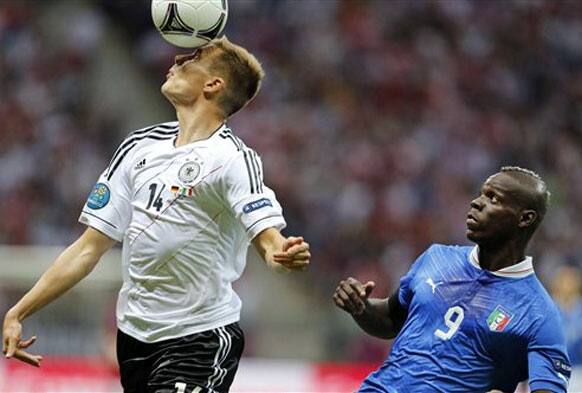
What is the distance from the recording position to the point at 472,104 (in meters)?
16.0

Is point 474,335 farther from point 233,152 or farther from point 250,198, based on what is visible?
point 233,152

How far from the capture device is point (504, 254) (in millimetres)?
5586

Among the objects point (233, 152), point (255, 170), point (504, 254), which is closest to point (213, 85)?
point (233, 152)

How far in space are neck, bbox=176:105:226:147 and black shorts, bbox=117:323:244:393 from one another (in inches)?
29.4

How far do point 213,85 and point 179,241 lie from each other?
0.66 metres

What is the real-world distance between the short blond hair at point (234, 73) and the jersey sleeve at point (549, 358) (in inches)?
58.4

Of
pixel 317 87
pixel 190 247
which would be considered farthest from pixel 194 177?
pixel 317 87

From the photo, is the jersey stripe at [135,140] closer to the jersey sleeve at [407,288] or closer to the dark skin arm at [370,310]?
the dark skin arm at [370,310]

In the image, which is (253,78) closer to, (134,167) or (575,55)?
(134,167)

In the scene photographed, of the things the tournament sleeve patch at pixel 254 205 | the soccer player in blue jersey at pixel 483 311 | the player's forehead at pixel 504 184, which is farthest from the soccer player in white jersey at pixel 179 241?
the player's forehead at pixel 504 184

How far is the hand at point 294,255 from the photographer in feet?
16.3

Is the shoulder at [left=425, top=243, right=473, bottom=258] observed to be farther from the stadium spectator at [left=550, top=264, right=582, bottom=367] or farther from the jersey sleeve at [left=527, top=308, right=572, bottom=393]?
the stadium spectator at [left=550, top=264, right=582, bottom=367]

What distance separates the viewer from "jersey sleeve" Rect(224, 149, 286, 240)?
5305 millimetres

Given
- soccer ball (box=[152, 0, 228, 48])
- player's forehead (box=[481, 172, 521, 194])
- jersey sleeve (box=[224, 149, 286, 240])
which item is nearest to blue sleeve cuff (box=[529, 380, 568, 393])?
player's forehead (box=[481, 172, 521, 194])
